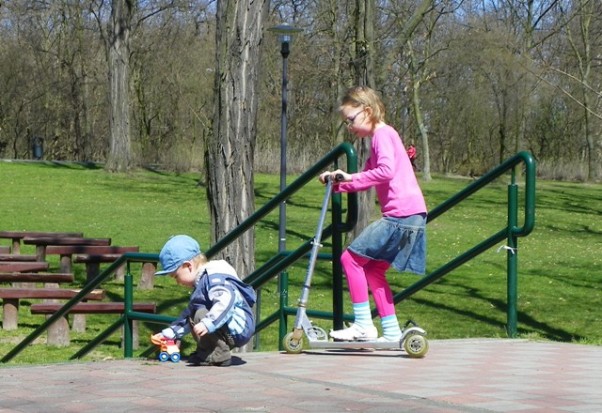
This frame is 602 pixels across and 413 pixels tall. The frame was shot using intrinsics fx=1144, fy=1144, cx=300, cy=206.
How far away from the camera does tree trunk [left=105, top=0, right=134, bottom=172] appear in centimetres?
3766

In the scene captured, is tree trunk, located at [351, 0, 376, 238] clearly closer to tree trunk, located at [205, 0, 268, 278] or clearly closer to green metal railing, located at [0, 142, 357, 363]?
tree trunk, located at [205, 0, 268, 278]

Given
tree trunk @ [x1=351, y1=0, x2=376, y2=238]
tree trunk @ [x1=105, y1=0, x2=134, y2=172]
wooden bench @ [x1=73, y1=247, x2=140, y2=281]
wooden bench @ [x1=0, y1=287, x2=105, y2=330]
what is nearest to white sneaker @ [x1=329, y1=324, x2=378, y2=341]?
wooden bench @ [x1=0, y1=287, x2=105, y2=330]

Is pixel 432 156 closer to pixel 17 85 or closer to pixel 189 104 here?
pixel 189 104

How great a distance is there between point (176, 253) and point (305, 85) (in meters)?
41.8

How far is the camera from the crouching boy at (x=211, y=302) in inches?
243

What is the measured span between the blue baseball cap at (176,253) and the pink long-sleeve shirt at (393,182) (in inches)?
35.2

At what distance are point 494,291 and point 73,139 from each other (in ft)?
137

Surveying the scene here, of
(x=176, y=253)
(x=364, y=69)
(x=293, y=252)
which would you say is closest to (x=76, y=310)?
(x=293, y=252)

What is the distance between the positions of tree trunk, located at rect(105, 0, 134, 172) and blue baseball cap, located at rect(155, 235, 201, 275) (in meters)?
31.6

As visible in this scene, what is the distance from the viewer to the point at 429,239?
23250 mm

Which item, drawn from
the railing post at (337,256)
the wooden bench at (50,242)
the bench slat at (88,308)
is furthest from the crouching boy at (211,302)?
the wooden bench at (50,242)

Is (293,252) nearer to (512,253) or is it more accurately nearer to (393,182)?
(393,182)

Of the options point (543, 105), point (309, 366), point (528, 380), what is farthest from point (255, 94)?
point (543, 105)

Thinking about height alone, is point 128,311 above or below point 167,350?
below
